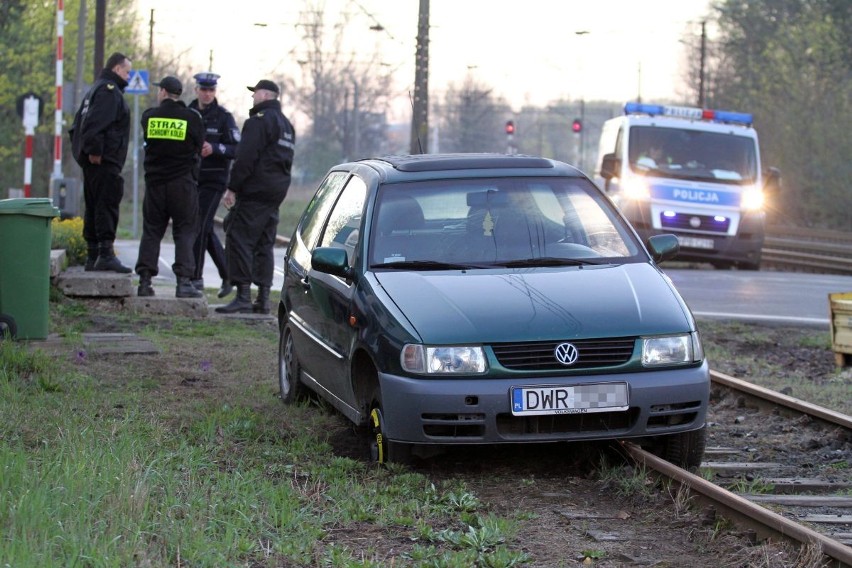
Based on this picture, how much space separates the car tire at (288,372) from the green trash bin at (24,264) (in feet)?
7.14

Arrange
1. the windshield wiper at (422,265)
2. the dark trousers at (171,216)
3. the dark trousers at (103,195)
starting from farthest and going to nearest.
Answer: the dark trousers at (103,195) < the dark trousers at (171,216) < the windshield wiper at (422,265)

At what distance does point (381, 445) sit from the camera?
642 cm

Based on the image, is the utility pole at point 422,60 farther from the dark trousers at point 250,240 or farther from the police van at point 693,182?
the dark trousers at point 250,240

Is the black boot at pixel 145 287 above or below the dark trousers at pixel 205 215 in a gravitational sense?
below

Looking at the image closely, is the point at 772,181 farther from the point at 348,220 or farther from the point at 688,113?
the point at 348,220

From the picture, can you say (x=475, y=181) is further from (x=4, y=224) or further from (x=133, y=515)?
(x=4, y=224)

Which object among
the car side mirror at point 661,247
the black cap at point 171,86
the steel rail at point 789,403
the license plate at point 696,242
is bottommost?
the steel rail at point 789,403

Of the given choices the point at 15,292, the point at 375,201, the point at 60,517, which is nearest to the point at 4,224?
the point at 15,292

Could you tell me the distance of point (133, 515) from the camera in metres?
4.96

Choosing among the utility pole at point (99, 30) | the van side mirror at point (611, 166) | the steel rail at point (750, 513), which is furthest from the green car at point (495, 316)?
the utility pole at point (99, 30)

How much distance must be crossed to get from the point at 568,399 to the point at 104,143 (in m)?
7.25

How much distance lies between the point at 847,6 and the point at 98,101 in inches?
1789

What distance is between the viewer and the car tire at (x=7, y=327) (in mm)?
9852

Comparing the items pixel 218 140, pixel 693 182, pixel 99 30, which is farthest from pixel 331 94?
pixel 218 140
